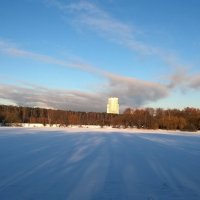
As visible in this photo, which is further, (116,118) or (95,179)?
(116,118)

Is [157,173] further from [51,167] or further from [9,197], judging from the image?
[9,197]

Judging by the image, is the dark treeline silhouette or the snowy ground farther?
the dark treeline silhouette

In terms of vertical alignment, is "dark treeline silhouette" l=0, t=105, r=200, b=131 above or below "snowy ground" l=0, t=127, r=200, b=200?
above

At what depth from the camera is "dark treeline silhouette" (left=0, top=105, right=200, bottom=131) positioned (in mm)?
103312

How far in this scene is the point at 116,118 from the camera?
13075cm

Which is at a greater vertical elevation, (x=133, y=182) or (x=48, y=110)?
(x=48, y=110)

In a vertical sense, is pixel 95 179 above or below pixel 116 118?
below

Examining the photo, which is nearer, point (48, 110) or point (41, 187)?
point (41, 187)

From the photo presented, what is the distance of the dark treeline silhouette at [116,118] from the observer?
103 m

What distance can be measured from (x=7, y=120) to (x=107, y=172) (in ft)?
305

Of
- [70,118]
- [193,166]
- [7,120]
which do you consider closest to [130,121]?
[70,118]

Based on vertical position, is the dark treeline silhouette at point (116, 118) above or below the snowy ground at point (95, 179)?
above

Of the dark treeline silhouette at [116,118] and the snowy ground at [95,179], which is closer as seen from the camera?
the snowy ground at [95,179]

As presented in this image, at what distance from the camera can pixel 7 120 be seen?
10106 cm
